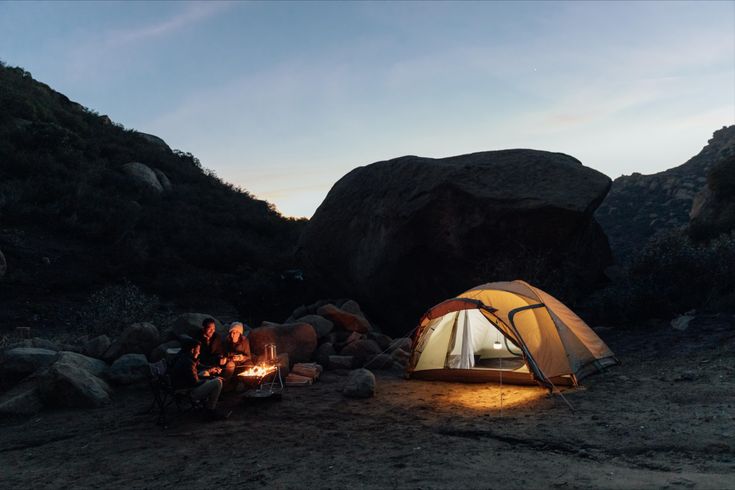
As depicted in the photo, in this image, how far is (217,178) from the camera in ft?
122

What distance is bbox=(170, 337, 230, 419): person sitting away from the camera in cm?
816

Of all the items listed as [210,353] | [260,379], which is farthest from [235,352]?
[260,379]

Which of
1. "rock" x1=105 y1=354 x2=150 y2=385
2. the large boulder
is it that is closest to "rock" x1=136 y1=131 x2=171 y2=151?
the large boulder

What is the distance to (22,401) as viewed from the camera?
9352mm

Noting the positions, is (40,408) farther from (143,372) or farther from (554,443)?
(554,443)

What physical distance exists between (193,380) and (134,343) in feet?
12.2

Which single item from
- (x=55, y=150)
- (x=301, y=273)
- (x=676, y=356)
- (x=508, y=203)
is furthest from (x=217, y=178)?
(x=676, y=356)

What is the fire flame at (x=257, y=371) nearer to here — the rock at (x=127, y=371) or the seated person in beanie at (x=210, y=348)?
the seated person in beanie at (x=210, y=348)

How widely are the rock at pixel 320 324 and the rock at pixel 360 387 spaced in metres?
2.93

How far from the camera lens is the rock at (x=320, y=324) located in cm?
1240

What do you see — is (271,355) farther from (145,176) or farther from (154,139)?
(154,139)

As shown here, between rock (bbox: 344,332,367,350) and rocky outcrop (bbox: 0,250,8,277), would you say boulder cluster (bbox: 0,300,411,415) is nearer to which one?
rock (bbox: 344,332,367,350)

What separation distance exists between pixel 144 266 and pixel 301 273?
5.76 metres

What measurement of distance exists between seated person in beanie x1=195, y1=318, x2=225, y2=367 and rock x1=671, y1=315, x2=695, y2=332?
366 inches
